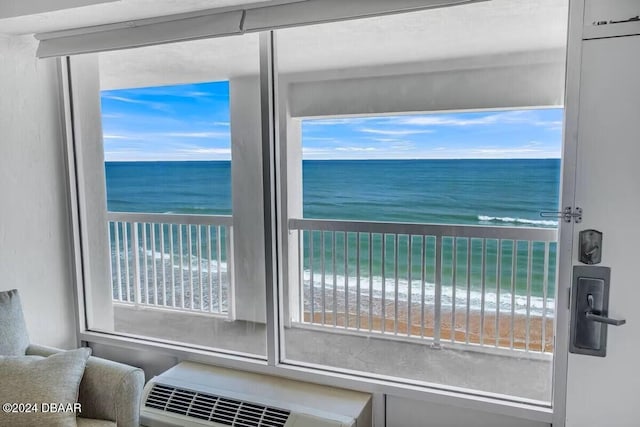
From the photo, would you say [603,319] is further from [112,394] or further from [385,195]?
[112,394]

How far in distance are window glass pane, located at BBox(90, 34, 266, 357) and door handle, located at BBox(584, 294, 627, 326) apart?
163 centimetres

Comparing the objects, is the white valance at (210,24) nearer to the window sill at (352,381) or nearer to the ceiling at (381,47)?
the ceiling at (381,47)

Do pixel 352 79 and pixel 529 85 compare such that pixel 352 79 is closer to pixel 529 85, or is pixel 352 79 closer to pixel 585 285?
pixel 529 85

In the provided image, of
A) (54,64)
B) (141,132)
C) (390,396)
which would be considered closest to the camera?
(390,396)

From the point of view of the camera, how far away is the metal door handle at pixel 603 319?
63.0 inches

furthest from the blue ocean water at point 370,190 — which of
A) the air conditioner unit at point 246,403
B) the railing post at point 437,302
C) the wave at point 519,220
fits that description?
the air conditioner unit at point 246,403

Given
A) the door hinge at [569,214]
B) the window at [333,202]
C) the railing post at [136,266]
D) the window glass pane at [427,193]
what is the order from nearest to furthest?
1. the door hinge at [569,214]
2. the window glass pane at [427,193]
3. the window at [333,202]
4. the railing post at [136,266]

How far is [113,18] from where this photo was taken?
2213 mm

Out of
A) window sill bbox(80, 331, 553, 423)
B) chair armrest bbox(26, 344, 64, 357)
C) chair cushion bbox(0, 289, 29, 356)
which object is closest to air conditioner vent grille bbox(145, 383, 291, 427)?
window sill bbox(80, 331, 553, 423)

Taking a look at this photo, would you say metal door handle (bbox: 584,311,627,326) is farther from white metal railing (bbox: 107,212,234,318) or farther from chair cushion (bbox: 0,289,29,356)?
chair cushion (bbox: 0,289,29,356)

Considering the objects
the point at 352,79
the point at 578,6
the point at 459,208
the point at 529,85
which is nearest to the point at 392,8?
the point at 578,6

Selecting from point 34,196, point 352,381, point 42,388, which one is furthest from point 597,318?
point 34,196

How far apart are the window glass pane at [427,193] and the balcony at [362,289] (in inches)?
0.5

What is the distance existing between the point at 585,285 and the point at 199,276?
237 cm
